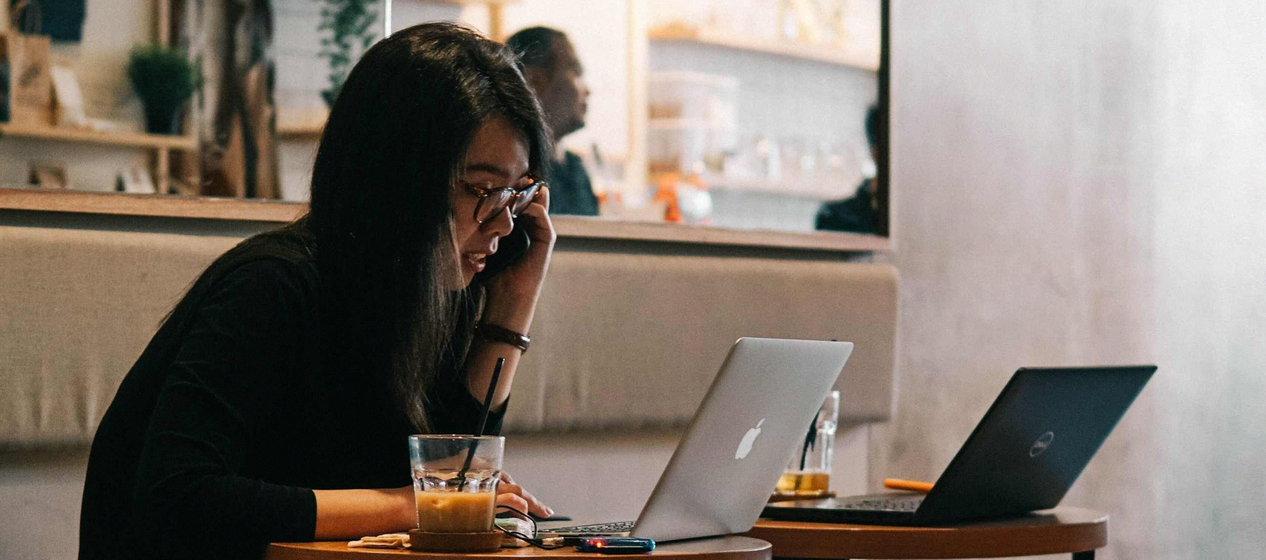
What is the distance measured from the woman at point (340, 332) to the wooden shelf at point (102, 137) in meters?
0.75

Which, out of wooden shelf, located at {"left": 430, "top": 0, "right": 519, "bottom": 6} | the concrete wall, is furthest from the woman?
the concrete wall

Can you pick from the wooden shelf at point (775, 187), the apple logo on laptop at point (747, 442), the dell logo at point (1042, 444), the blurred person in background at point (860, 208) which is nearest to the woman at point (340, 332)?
the apple logo on laptop at point (747, 442)

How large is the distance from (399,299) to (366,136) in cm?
18

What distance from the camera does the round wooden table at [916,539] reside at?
166 cm

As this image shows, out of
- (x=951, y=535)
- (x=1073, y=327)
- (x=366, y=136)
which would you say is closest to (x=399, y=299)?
(x=366, y=136)

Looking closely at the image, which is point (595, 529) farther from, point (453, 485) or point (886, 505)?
point (886, 505)

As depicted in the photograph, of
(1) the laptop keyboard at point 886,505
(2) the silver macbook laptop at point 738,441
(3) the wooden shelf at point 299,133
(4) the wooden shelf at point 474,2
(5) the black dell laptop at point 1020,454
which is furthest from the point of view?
(4) the wooden shelf at point 474,2

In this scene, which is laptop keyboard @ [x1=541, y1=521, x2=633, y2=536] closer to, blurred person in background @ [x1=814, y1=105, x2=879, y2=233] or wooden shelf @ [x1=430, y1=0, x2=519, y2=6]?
wooden shelf @ [x1=430, y1=0, x2=519, y2=6]

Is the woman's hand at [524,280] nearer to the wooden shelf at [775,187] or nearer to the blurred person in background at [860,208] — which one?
the wooden shelf at [775,187]

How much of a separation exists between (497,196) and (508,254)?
0.27 m

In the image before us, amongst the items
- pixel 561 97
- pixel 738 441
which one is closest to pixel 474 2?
pixel 561 97

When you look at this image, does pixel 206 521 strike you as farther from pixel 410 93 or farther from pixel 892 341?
pixel 892 341

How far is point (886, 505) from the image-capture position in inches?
73.3

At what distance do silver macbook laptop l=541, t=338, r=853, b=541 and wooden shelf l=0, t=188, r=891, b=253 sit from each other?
733 millimetres
